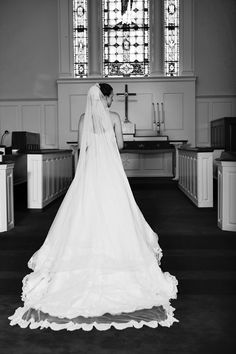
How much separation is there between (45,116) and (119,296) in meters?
11.8

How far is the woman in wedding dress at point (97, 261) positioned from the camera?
3.40m

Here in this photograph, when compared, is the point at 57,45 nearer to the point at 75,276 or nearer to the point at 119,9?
the point at 119,9

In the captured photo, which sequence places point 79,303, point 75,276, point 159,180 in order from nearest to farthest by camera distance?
point 79,303 → point 75,276 → point 159,180

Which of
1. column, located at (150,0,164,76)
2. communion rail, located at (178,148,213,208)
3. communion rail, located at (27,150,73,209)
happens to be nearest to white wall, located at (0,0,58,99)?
column, located at (150,0,164,76)

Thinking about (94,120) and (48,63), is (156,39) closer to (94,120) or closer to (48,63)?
(48,63)

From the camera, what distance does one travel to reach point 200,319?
347 cm

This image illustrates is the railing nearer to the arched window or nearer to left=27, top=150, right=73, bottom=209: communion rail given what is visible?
left=27, top=150, right=73, bottom=209: communion rail

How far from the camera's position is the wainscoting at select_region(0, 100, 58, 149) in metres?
14.8

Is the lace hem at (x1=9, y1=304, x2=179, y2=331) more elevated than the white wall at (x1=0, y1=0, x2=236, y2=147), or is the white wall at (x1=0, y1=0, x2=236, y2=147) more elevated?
the white wall at (x1=0, y1=0, x2=236, y2=147)

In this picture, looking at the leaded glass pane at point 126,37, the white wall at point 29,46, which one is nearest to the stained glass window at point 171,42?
the leaded glass pane at point 126,37

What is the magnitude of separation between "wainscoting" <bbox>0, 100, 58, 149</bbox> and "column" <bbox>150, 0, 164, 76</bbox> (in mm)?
3142

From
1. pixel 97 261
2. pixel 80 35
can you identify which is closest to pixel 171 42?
pixel 80 35

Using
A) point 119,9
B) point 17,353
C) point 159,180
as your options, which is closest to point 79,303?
point 17,353

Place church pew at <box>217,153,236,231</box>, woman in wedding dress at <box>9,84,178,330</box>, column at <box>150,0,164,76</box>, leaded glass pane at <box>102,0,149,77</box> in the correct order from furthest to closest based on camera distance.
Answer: leaded glass pane at <box>102,0,149,77</box> → column at <box>150,0,164,76</box> → church pew at <box>217,153,236,231</box> → woman in wedding dress at <box>9,84,178,330</box>
